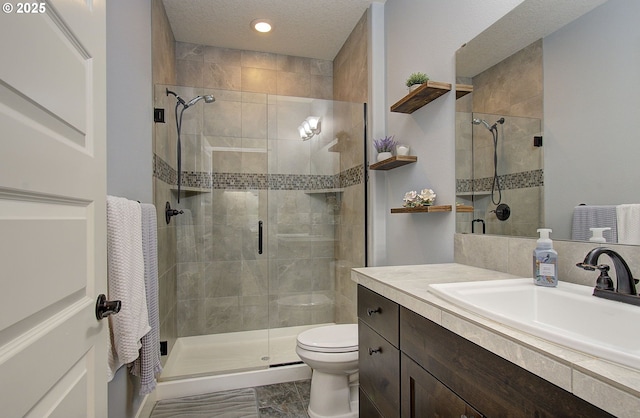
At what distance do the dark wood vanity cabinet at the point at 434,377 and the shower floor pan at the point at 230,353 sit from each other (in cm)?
123

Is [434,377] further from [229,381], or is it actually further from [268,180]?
[268,180]

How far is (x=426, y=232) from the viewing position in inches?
74.1

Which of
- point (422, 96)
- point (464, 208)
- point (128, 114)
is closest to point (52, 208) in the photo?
point (128, 114)

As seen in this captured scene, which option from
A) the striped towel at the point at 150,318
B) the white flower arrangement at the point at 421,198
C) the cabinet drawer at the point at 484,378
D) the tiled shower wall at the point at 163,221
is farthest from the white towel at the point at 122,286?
the white flower arrangement at the point at 421,198

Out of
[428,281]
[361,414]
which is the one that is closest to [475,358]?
[428,281]

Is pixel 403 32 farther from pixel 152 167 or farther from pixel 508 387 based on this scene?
pixel 508 387

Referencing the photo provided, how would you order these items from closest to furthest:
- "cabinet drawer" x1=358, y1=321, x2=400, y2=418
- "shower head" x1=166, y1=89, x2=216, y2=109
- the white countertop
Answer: the white countertop < "cabinet drawer" x1=358, y1=321, x2=400, y2=418 < "shower head" x1=166, y1=89, x2=216, y2=109

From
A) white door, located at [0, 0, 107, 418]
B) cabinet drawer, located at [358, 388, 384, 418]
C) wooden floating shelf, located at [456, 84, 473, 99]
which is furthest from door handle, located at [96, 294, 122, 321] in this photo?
wooden floating shelf, located at [456, 84, 473, 99]

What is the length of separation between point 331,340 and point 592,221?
1.41 meters

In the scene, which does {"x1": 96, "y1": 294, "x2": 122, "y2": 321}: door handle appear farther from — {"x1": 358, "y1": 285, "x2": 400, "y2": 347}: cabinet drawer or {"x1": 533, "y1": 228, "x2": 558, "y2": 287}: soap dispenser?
{"x1": 533, "y1": 228, "x2": 558, "y2": 287}: soap dispenser

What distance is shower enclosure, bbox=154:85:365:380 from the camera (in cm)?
261

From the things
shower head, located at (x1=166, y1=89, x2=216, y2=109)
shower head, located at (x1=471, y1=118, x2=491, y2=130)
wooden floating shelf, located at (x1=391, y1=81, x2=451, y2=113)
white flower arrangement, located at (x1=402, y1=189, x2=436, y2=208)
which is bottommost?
white flower arrangement, located at (x1=402, y1=189, x2=436, y2=208)

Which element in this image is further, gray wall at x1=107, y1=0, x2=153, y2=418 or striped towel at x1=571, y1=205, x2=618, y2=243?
gray wall at x1=107, y1=0, x2=153, y2=418

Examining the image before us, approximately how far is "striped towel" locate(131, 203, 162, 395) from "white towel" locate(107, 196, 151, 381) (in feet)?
0.69
